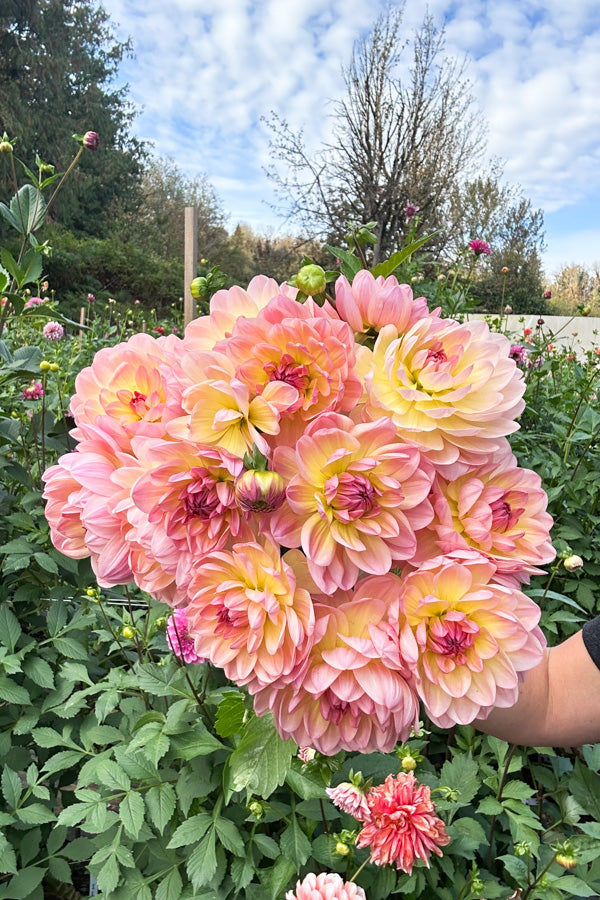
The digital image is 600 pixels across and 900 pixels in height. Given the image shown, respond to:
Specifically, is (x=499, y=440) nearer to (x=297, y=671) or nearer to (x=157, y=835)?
(x=297, y=671)

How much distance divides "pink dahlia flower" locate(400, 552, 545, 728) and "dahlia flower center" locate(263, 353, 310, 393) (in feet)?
0.47

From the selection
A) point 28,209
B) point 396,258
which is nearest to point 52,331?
point 28,209

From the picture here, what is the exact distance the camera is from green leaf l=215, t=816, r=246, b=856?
908mm

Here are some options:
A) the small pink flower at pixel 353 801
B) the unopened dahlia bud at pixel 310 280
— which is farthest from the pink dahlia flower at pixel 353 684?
the small pink flower at pixel 353 801

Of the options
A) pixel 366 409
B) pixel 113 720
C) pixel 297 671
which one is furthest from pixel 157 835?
pixel 366 409

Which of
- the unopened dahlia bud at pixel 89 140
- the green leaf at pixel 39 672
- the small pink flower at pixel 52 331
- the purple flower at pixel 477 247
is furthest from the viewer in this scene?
the purple flower at pixel 477 247

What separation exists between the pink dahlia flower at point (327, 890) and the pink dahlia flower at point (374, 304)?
2.25 feet

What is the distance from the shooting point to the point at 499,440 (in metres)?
0.45

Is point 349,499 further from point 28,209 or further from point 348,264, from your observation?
point 28,209

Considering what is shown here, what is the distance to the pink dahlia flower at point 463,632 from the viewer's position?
0.40 metres

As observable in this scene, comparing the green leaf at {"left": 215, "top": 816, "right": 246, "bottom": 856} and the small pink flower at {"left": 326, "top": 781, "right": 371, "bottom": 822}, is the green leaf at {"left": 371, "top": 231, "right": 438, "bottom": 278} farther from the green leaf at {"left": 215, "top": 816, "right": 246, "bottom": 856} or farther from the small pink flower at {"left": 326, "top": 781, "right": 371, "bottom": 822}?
the green leaf at {"left": 215, "top": 816, "right": 246, "bottom": 856}

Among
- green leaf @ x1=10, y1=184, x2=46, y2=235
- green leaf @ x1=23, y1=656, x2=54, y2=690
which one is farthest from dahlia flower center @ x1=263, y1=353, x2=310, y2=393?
green leaf @ x1=10, y1=184, x2=46, y2=235

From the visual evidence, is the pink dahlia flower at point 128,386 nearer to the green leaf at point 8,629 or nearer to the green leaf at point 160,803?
the green leaf at point 160,803

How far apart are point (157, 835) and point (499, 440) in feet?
3.32
